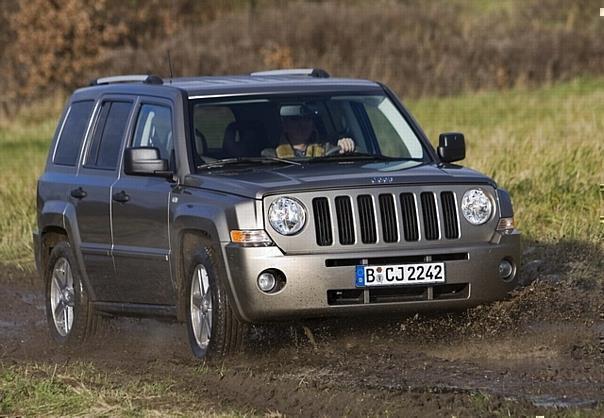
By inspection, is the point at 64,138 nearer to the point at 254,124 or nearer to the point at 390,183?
the point at 254,124

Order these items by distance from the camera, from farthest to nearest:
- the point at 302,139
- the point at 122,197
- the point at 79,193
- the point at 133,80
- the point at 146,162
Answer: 1. the point at 133,80
2. the point at 79,193
3. the point at 122,197
4. the point at 302,139
5. the point at 146,162

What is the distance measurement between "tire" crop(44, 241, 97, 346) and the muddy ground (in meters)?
0.13

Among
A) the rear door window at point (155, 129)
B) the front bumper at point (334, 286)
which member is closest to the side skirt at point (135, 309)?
the rear door window at point (155, 129)

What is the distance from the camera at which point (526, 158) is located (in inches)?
634

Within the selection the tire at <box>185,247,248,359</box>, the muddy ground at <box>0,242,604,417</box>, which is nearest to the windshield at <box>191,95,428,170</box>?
the tire at <box>185,247,248,359</box>

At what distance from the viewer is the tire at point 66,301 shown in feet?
35.7

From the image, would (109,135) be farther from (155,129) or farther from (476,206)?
(476,206)

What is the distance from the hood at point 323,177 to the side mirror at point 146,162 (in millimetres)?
230

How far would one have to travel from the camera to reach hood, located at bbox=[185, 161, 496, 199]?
351 inches

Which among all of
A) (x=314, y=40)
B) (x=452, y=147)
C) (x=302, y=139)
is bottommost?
(x=314, y=40)

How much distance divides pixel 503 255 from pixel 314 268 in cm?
115

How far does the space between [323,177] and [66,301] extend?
2.83 m

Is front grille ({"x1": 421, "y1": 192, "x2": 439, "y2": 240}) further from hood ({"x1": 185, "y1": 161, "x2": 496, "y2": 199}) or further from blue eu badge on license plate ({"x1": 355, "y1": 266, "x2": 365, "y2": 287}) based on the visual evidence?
blue eu badge on license plate ({"x1": 355, "y1": 266, "x2": 365, "y2": 287})

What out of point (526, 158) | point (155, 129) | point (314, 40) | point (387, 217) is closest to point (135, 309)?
point (155, 129)
